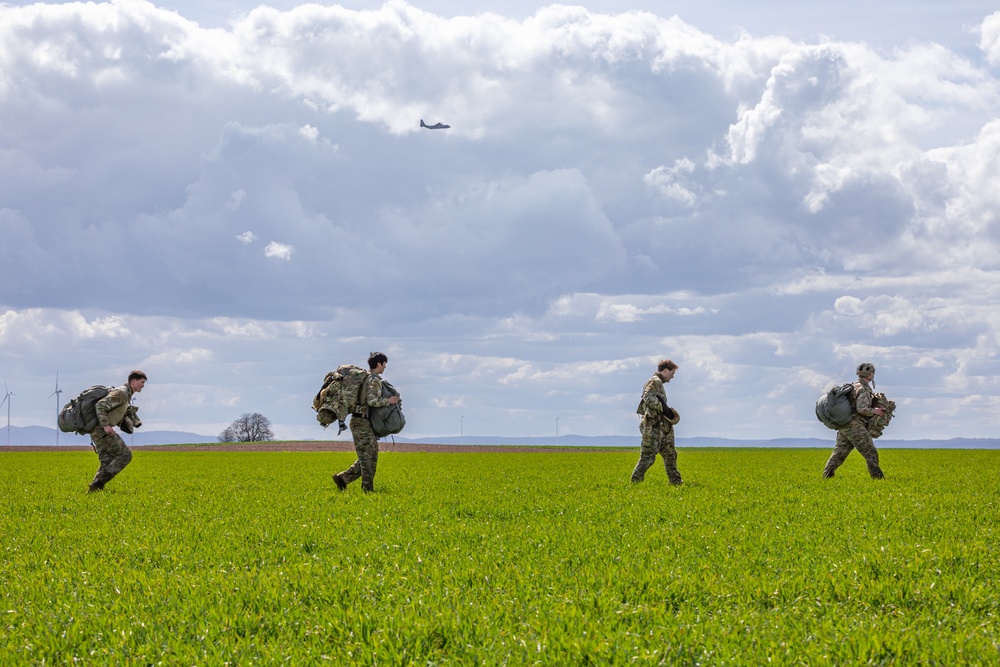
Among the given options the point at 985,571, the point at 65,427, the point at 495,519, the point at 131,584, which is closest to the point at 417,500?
the point at 495,519

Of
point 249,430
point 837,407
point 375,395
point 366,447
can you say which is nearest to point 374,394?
point 375,395

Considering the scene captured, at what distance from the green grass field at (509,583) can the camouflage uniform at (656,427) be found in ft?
14.1

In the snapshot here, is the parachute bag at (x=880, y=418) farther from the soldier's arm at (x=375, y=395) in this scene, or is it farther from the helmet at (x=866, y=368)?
the soldier's arm at (x=375, y=395)

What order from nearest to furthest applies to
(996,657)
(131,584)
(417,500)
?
(996,657)
(131,584)
(417,500)

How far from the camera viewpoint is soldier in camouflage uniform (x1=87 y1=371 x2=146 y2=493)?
806 inches

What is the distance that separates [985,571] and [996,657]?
3.52m

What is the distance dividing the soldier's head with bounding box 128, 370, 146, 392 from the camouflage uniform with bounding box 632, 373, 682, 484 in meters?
10.7

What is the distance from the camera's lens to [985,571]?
10273 millimetres

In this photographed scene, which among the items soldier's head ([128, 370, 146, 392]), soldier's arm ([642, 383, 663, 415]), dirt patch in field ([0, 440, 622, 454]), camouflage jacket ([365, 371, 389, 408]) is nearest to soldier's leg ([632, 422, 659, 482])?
soldier's arm ([642, 383, 663, 415])

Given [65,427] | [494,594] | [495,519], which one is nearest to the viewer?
[494,594]

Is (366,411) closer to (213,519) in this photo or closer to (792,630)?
(213,519)

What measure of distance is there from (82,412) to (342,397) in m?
5.76

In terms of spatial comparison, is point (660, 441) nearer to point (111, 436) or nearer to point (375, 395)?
point (375, 395)

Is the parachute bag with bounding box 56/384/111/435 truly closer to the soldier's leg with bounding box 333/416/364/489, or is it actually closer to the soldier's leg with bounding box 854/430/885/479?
the soldier's leg with bounding box 333/416/364/489
